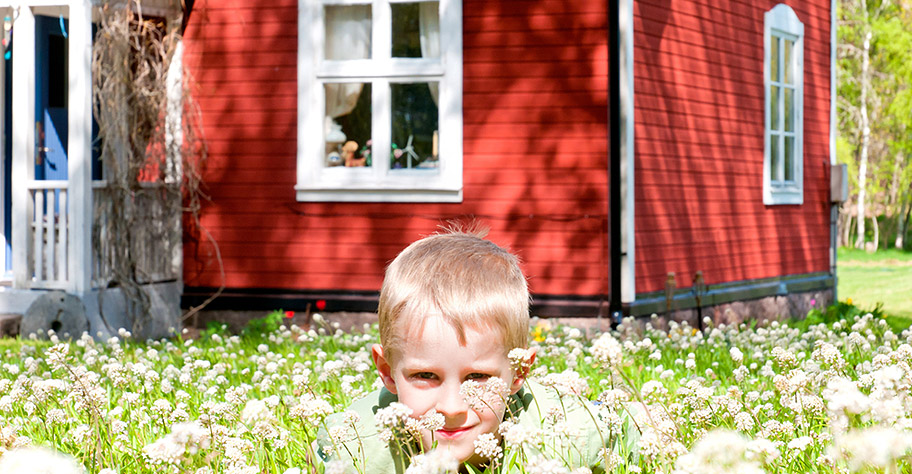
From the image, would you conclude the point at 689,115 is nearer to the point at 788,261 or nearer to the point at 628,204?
the point at 628,204

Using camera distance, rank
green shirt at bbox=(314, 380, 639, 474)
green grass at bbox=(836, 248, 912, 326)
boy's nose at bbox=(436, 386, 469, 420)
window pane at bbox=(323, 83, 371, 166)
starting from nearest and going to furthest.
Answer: boy's nose at bbox=(436, 386, 469, 420) < green shirt at bbox=(314, 380, 639, 474) < window pane at bbox=(323, 83, 371, 166) < green grass at bbox=(836, 248, 912, 326)

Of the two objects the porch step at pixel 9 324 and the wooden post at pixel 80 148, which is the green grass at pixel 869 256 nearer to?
the wooden post at pixel 80 148

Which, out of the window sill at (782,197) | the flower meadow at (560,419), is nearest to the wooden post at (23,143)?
the flower meadow at (560,419)

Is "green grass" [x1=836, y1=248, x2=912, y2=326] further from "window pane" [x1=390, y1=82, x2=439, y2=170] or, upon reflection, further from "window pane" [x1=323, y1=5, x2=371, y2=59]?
"window pane" [x1=323, y1=5, x2=371, y2=59]

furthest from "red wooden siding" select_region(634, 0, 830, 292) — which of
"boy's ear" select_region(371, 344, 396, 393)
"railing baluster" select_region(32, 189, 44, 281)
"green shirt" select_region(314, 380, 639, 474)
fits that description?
"boy's ear" select_region(371, 344, 396, 393)

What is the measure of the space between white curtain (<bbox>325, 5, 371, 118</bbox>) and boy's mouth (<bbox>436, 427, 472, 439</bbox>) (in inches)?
298

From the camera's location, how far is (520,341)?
10.0 ft

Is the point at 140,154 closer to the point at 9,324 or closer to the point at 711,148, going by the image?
the point at 9,324

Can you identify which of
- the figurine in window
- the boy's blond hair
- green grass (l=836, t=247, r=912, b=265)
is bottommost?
green grass (l=836, t=247, r=912, b=265)

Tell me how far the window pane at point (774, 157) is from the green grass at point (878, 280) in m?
2.12

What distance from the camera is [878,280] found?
23594 millimetres

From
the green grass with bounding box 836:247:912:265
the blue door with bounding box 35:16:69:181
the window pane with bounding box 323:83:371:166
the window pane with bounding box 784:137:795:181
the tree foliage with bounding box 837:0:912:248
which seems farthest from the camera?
the tree foliage with bounding box 837:0:912:248

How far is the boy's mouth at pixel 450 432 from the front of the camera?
292cm

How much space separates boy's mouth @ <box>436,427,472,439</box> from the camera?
292 cm
